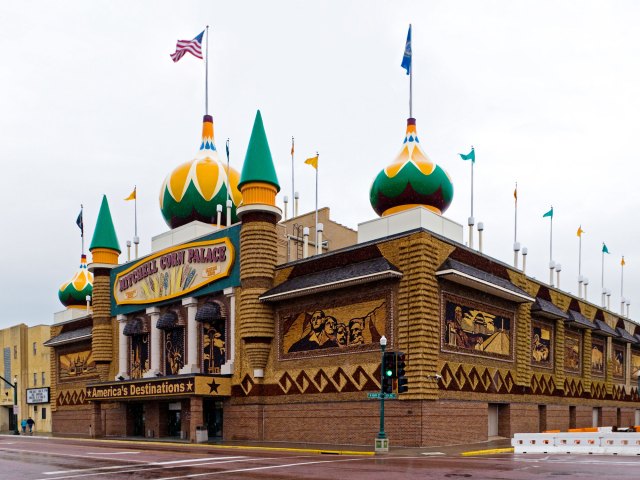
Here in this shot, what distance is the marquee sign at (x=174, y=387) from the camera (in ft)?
125

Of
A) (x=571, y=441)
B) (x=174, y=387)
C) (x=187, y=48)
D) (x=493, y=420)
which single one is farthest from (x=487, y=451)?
(x=187, y=48)

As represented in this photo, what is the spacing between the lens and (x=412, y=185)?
37656 millimetres

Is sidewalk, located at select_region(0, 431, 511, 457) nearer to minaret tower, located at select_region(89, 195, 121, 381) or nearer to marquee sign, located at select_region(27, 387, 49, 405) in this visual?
minaret tower, located at select_region(89, 195, 121, 381)

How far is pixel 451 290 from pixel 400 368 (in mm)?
8675

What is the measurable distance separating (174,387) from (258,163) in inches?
536

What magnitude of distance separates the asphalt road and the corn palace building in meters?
6.59

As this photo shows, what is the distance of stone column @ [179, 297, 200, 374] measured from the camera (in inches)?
1677

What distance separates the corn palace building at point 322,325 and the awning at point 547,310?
13 centimetres

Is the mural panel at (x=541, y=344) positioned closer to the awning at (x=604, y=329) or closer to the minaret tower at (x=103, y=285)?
the awning at (x=604, y=329)

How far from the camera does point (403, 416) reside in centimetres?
3192

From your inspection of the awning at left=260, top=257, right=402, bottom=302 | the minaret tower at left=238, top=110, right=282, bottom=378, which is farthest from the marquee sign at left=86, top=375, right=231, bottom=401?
the awning at left=260, top=257, right=402, bottom=302

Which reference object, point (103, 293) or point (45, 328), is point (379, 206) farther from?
point (45, 328)

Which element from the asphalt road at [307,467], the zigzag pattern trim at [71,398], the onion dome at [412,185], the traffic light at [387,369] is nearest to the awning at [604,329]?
the onion dome at [412,185]

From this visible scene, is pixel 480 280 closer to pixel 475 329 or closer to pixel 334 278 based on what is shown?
pixel 475 329
